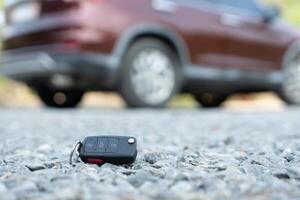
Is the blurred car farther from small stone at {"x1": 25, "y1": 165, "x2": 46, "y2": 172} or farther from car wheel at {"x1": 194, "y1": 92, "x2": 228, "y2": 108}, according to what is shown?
small stone at {"x1": 25, "y1": 165, "x2": 46, "y2": 172}

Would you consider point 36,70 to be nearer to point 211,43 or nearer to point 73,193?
point 211,43

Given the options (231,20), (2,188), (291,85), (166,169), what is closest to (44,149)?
(166,169)

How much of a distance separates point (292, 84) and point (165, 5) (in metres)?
2.35

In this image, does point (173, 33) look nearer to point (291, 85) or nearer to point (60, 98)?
point (60, 98)

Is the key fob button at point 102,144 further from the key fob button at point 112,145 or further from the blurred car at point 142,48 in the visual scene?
the blurred car at point 142,48


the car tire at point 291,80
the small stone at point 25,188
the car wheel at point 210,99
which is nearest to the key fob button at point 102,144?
the small stone at point 25,188

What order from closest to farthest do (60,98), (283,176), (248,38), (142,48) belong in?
1. (283,176)
2. (142,48)
3. (248,38)
4. (60,98)

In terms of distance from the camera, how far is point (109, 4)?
487 cm

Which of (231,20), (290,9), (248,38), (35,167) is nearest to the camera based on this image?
(35,167)

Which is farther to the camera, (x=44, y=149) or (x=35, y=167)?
(x=44, y=149)

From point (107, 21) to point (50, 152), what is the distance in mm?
2774

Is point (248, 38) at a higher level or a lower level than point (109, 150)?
higher

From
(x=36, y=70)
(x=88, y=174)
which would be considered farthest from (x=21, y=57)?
(x=88, y=174)

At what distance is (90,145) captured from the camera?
1.74 meters
